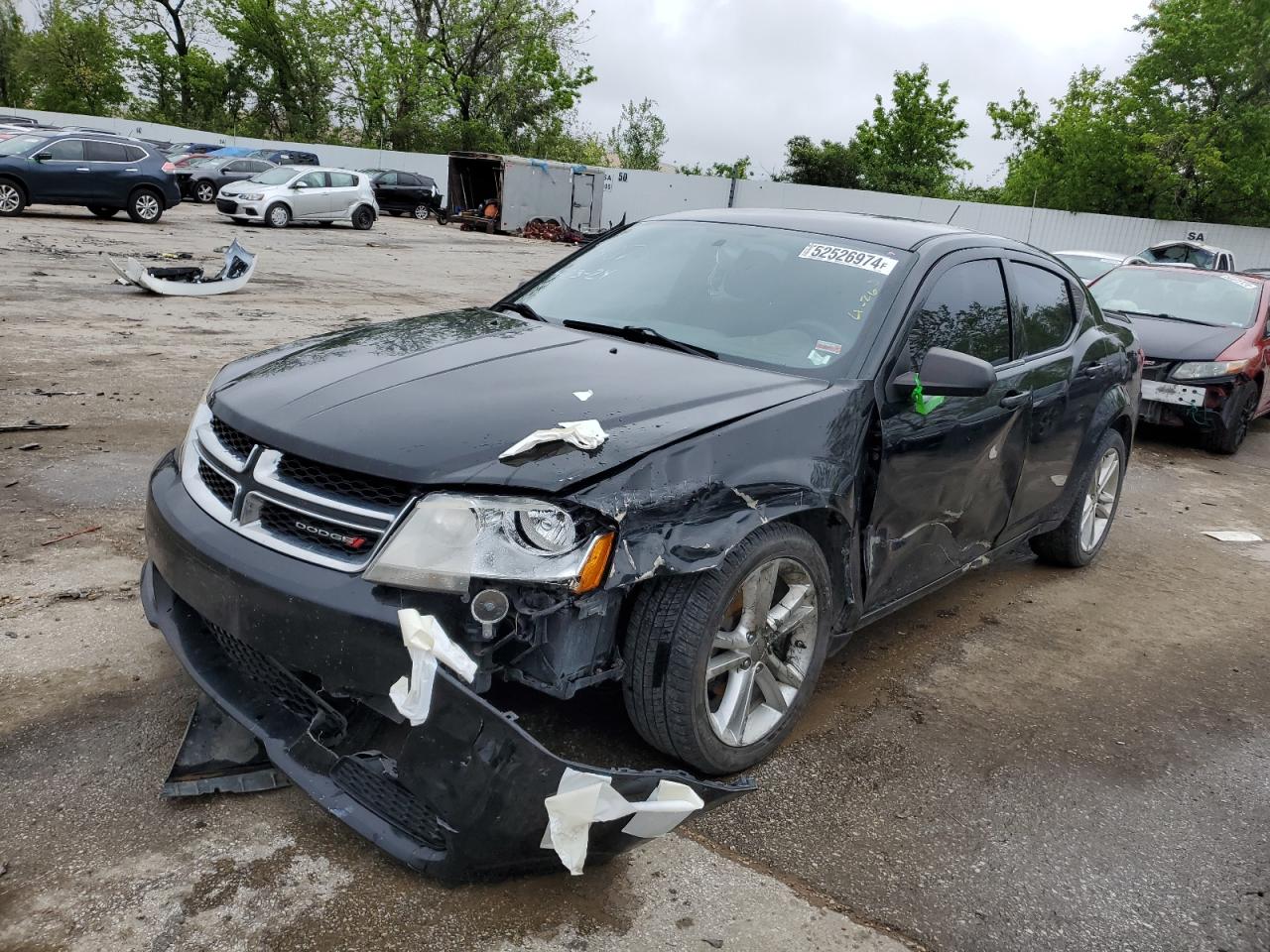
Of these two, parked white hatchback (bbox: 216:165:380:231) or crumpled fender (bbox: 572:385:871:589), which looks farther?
parked white hatchback (bbox: 216:165:380:231)

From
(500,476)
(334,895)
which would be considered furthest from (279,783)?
(500,476)

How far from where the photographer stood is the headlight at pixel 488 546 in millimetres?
2238

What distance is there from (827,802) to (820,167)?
166ft

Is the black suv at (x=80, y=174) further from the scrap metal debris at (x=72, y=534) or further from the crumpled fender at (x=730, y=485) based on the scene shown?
the crumpled fender at (x=730, y=485)

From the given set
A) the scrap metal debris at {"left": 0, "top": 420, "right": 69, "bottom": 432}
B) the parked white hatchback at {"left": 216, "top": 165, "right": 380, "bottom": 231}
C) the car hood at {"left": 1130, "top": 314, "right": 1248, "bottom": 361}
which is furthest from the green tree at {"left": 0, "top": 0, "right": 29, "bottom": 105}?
the car hood at {"left": 1130, "top": 314, "right": 1248, "bottom": 361}

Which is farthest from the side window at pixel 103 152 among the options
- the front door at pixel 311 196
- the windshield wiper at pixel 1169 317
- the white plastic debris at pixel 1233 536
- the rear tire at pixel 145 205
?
the white plastic debris at pixel 1233 536

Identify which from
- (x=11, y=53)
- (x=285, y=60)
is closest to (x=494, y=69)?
(x=285, y=60)

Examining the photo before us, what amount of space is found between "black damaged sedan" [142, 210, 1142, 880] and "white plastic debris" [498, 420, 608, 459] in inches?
0.5

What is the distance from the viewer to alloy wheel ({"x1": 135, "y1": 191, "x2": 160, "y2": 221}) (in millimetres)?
19328

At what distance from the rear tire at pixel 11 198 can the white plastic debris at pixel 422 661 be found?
20089 millimetres

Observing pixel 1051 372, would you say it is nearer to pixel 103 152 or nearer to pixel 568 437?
pixel 568 437

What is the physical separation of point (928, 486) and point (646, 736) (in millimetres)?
1402

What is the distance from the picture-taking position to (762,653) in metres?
2.88

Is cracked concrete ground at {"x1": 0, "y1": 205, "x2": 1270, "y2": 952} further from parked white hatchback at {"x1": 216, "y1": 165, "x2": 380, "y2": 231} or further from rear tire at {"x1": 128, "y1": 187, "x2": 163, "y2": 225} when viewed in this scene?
parked white hatchback at {"x1": 216, "y1": 165, "x2": 380, "y2": 231}
